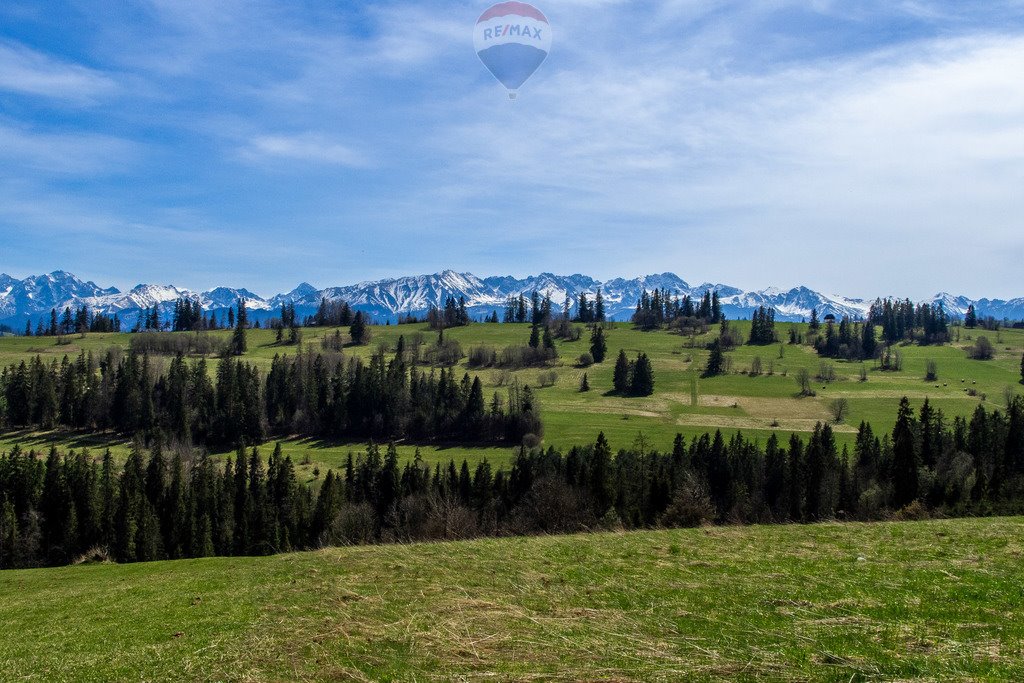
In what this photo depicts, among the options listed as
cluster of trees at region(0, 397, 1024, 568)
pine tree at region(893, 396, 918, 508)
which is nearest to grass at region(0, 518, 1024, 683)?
cluster of trees at region(0, 397, 1024, 568)

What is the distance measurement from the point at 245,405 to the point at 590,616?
18515 centimetres

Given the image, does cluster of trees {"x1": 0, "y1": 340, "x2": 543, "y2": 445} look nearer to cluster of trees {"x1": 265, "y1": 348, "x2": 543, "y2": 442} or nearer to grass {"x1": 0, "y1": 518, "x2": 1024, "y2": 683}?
cluster of trees {"x1": 265, "y1": 348, "x2": 543, "y2": 442}

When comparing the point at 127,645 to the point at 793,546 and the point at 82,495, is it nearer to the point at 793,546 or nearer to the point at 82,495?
the point at 793,546

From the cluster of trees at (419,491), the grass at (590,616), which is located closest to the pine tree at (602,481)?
the cluster of trees at (419,491)

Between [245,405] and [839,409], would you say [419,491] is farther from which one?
[839,409]

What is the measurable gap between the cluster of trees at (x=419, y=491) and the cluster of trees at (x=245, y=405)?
6048cm

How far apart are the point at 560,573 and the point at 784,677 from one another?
35.7 ft

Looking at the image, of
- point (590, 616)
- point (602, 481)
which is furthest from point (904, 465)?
point (590, 616)

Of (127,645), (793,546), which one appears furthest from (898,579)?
A: (127,645)

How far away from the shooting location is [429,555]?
1000 inches

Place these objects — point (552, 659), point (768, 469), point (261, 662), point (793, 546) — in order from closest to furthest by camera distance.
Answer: point (552, 659) < point (261, 662) < point (793, 546) < point (768, 469)

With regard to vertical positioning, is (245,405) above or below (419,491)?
above

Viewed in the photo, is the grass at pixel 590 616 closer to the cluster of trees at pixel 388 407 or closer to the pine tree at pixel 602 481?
the pine tree at pixel 602 481

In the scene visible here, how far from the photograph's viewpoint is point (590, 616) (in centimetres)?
1461
